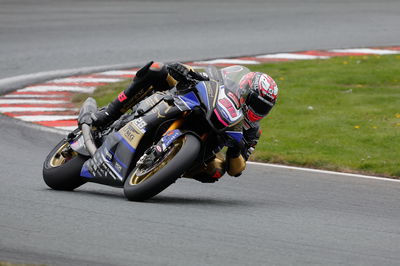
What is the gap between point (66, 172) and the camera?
8.09 meters

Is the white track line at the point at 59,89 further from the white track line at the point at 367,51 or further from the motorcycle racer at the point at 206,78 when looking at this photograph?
the motorcycle racer at the point at 206,78

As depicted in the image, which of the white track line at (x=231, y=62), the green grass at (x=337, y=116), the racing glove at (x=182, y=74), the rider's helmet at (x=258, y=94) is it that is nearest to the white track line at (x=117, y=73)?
the white track line at (x=231, y=62)

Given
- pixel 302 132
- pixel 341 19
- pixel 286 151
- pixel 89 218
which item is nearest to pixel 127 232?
pixel 89 218

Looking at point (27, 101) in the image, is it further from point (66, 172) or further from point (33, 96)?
point (66, 172)

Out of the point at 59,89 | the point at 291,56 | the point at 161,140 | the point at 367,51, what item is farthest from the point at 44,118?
the point at 367,51

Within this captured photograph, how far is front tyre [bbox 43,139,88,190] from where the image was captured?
8.09 metres

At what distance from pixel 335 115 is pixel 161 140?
5.50 metres

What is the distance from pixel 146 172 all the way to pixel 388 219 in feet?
6.19

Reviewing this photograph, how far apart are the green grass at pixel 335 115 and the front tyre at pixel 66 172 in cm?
270

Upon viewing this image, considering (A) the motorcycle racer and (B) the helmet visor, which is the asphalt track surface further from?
(B) the helmet visor

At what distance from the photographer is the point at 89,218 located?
268 inches

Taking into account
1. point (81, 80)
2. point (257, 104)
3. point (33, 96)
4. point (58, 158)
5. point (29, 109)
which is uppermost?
point (257, 104)

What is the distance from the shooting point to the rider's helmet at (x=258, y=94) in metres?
7.56

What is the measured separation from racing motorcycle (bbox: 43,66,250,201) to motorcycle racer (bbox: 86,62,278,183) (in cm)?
7
